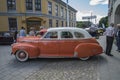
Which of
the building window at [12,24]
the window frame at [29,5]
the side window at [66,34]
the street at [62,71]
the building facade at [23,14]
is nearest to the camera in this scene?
the street at [62,71]

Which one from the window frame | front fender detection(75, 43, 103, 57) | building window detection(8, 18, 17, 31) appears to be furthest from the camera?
the window frame

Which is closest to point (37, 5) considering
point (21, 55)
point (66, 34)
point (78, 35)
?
point (21, 55)

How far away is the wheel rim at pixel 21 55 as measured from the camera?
26.3 ft

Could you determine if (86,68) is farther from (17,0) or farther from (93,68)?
(17,0)

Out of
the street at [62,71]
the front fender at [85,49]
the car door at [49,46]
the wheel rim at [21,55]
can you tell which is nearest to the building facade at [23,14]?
the wheel rim at [21,55]

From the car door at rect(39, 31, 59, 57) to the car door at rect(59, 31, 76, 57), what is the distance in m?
0.24

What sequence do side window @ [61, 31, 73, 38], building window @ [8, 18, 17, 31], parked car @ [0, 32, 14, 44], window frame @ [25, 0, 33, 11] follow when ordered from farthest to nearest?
window frame @ [25, 0, 33, 11], building window @ [8, 18, 17, 31], parked car @ [0, 32, 14, 44], side window @ [61, 31, 73, 38]

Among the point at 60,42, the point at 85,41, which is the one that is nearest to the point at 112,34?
the point at 85,41

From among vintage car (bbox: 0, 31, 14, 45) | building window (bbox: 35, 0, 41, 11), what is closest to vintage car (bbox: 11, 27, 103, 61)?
vintage car (bbox: 0, 31, 14, 45)

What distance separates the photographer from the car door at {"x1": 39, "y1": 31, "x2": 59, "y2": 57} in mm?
7879

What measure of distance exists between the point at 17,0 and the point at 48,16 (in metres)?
5.43

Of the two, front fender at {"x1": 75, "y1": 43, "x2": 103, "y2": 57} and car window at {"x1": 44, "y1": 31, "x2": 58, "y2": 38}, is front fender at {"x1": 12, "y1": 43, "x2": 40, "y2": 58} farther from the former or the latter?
front fender at {"x1": 75, "y1": 43, "x2": 103, "y2": 57}

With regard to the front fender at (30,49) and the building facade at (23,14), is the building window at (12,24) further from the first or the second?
the front fender at (30,49)

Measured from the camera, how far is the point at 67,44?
7.83 metres
